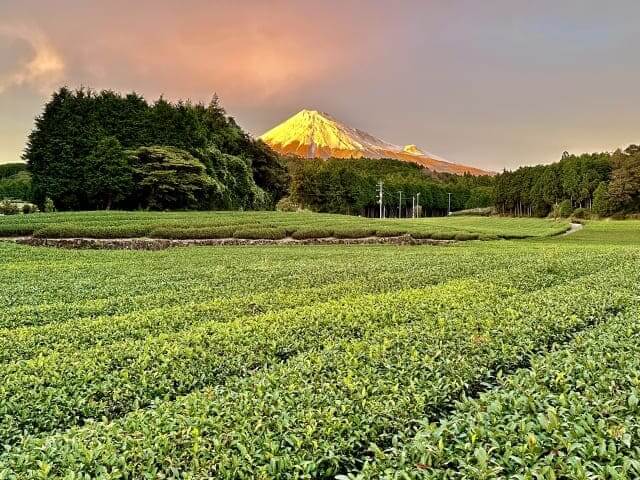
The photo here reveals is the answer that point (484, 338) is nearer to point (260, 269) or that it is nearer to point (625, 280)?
point (625, 280)

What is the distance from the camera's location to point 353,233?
32.0 meters

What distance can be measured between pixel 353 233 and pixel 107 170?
24079 mm

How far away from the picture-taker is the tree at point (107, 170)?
4122 centimetres

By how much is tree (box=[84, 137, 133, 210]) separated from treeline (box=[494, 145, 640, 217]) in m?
70.7

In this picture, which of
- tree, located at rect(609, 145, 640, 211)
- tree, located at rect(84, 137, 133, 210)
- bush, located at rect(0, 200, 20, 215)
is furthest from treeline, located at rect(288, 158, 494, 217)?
bush, located at rect(0, 200, 20, 215)

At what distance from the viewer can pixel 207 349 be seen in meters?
5.83

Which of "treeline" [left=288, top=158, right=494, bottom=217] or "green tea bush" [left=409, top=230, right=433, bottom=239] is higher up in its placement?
"treeline" [left=288, top=158, right=494, bottom=217]

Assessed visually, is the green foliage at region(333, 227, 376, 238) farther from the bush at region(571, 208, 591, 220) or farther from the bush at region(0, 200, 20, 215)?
the bush at region(571, 208, 591, 220)

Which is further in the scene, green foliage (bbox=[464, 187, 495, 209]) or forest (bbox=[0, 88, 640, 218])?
green foliage (bbox=[464, 187, 495, 209])

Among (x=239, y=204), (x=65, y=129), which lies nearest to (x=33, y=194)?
(x=65, y=129)

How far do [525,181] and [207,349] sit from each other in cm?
10202

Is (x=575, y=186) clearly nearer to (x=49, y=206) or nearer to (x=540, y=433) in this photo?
(x=49, y=206)

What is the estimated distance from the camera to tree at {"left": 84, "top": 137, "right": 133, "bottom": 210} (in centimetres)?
4122

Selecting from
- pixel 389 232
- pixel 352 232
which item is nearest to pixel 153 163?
pixel 352 232
